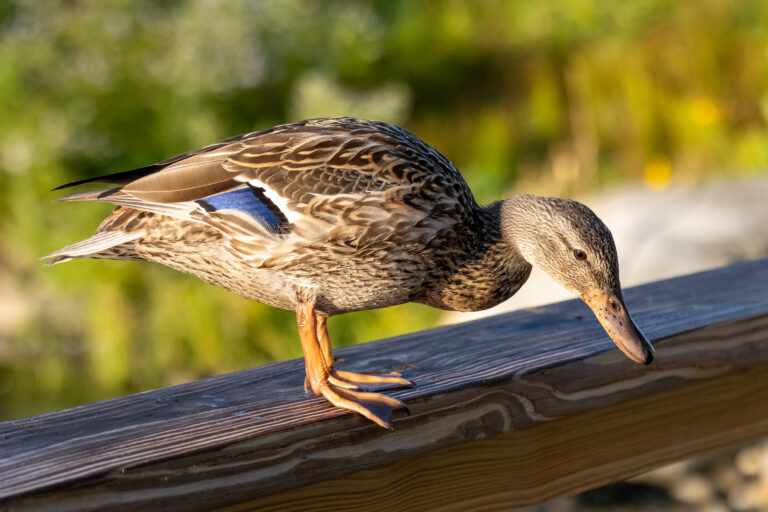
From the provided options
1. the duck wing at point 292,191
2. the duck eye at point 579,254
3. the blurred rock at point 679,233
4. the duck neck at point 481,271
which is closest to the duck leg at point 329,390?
the duck wing at point 292,191

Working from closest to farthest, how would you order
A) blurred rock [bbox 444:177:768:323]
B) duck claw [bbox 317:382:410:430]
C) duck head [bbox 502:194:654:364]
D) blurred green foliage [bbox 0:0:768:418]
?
duck claw [bbox 317:382:410:430] → duck head [bbox 502:194:654:364] → blurred rock [bbox 444:177:768:323] → blurred green foliage [bbox 0:0:768:418]

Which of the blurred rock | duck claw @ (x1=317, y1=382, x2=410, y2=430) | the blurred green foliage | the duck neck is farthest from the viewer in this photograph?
the blurred green foliage

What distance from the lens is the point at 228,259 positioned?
5.90 ft

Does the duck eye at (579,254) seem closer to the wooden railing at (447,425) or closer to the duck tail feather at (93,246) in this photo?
the wooden railing at (447,425)

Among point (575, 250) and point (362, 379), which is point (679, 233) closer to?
point (575, 250)

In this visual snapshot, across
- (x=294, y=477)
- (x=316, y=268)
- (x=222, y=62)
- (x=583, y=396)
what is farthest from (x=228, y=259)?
(x=222, y=62)

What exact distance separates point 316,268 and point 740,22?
6920 millimetres

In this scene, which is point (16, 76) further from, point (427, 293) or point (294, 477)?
point (294, 477)

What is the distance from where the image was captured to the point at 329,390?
67.1 inches

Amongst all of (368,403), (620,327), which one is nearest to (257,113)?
(620,327)

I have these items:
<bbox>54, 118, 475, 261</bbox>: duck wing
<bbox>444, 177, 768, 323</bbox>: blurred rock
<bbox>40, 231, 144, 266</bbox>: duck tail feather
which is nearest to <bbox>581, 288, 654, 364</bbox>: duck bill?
<bbox>54, 118, 475, 261</bbox>: duck wing

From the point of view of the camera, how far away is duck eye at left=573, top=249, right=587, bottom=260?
1.96 metres

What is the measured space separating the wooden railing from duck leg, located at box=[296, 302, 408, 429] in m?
0.03

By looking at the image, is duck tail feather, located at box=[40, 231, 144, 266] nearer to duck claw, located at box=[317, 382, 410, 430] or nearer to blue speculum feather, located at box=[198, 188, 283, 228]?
blue speculum feather, located at box=[198, 188, 283, 228]
